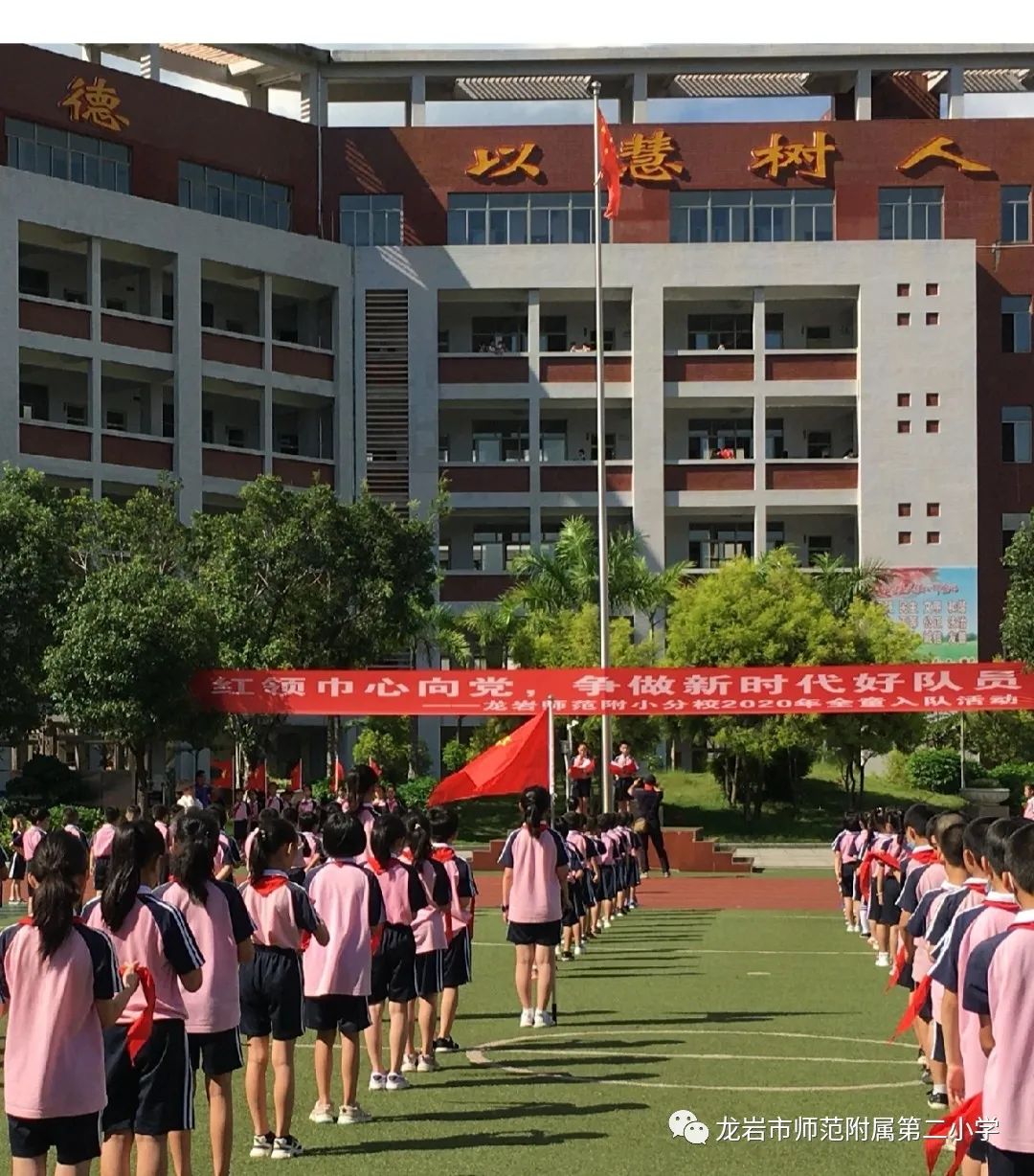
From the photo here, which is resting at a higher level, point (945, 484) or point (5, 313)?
point (5, 313)

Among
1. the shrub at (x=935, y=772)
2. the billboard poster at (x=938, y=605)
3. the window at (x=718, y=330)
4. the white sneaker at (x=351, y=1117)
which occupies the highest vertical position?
the window at (x=718, y=330)

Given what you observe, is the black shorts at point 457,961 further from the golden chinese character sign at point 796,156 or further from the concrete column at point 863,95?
the concrete column at point 863,95

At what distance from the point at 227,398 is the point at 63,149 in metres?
8.72

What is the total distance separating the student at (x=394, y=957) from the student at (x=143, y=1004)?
11.1ft

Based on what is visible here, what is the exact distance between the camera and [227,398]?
5372cm

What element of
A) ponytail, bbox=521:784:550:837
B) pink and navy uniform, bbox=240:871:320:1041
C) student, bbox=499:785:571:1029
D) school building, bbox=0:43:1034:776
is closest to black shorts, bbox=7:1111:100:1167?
pink and navy uniform, bbox=240:871:320:1041

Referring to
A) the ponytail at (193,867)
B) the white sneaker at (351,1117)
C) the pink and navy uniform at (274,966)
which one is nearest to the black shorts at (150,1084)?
the ponytail at (193,867)

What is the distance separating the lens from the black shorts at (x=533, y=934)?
43.1 feet

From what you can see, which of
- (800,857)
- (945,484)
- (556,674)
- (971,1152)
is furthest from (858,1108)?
(945,484)

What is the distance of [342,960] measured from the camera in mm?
9656

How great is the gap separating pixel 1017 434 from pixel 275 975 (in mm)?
48196

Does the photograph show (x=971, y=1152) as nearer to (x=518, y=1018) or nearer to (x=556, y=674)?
(x=518, y=1018)

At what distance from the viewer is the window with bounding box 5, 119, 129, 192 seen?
4691 cm

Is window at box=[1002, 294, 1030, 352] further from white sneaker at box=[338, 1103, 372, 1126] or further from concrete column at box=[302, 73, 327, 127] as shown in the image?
white sneaker at box=[338, 1103, 372, 1126]
